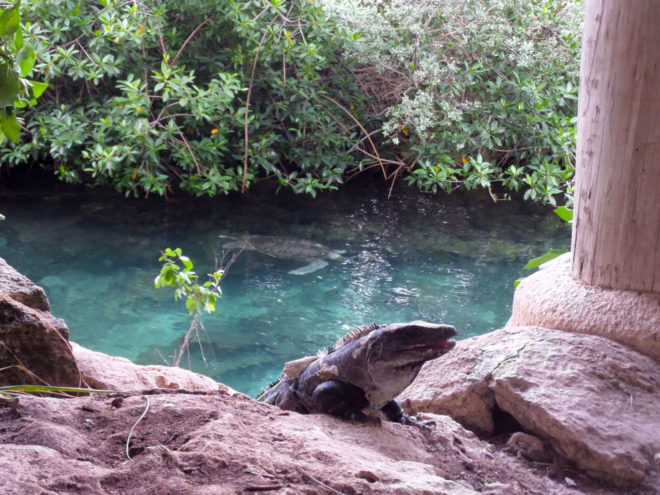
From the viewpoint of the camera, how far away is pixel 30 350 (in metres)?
2.08

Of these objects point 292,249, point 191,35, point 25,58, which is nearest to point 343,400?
point 25,58

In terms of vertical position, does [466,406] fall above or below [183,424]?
below

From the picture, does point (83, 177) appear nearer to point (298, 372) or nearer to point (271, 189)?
point (271, 189)

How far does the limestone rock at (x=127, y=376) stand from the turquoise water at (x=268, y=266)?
6.43 ft

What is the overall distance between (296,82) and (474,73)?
1.91m

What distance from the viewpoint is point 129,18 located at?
251 inches

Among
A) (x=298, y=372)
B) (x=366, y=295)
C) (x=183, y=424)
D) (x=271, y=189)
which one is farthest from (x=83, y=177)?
(x=183, y=424)

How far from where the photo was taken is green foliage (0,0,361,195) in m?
6.36

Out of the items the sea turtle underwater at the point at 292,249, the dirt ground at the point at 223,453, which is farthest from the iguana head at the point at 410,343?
the sea turtle underwater at the point at 292,249

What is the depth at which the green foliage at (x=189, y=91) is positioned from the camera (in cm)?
636

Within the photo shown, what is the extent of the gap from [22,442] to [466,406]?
1.71m

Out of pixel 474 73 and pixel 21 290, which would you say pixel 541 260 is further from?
pixel 474 73

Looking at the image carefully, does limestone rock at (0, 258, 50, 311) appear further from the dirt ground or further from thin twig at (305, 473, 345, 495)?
thin twig at (305, 473, 345, 495)

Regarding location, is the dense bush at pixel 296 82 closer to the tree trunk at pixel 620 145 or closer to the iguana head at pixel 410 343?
the tree trunk at pixel 620 145
